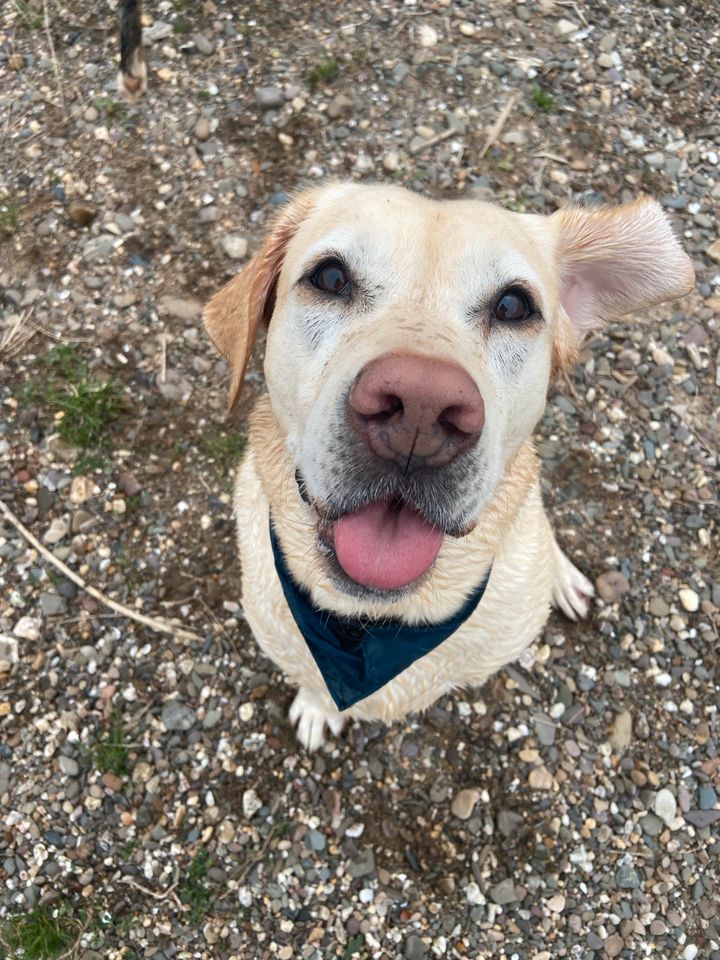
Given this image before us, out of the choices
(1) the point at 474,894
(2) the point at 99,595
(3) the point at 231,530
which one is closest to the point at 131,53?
(3) the point at 231,530

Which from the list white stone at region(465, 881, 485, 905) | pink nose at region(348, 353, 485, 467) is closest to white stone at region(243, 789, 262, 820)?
white stone at region(465, 881, 485, 905)

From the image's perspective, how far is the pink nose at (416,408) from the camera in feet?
5.14

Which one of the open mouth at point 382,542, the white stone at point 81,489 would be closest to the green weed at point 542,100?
the white stone at point 81,489

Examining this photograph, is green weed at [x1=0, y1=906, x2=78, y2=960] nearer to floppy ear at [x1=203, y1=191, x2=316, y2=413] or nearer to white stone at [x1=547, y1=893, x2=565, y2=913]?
white stone at [x1=547, y1=893, x2=565, y2=913]

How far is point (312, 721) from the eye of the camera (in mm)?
3367

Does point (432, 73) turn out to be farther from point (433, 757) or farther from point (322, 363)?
point (433, 757)

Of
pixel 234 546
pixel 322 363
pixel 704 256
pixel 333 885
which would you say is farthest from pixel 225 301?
pixel 704 256

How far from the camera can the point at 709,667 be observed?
11.7ft

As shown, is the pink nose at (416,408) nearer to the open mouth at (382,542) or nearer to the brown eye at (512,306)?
the open mouth at (382,542)

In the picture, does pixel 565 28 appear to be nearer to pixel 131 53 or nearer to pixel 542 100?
pixel 542 100

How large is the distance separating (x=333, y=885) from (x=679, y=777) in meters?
1.72

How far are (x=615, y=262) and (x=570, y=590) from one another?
1.71 m

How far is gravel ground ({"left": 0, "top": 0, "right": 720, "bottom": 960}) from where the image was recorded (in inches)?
127

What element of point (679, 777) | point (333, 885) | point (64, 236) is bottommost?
point (333, 885)
